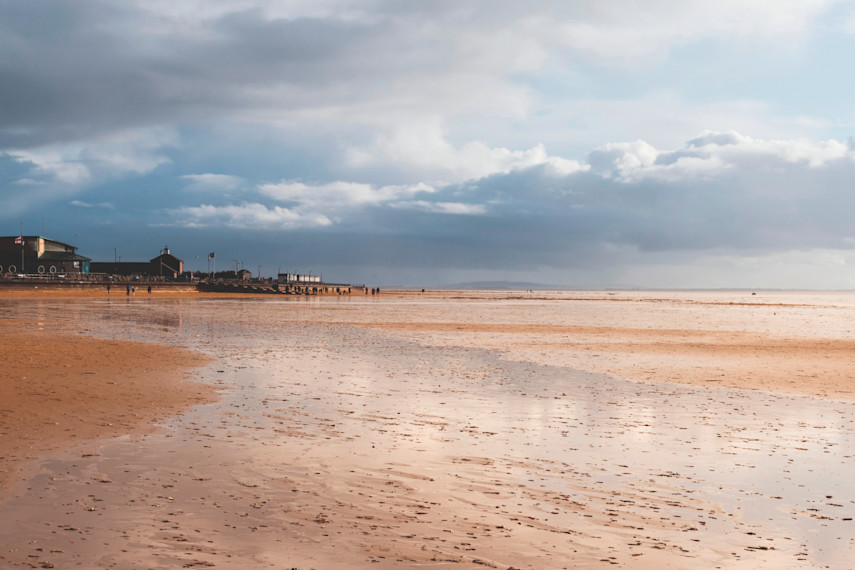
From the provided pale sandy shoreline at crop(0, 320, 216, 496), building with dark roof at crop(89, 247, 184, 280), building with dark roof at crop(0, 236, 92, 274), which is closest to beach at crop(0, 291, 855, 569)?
pale sandy shoreline at crop(0, 320, 216, 496)

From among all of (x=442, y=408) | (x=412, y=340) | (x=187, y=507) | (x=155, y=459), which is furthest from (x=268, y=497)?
(x=412, y=340)

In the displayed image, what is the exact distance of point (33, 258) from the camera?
413 ft

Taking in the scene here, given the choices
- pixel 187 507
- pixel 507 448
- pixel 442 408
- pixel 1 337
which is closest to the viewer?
pixel 187 507

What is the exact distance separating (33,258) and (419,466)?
450 feet

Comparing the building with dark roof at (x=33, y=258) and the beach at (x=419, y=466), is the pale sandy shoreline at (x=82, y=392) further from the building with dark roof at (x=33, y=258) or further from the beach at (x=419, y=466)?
the building with dark roof at (x=33, y=258)

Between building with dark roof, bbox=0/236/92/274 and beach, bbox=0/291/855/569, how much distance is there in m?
118

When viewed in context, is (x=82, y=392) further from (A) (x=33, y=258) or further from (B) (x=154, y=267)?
(B) (x=154, y=267)

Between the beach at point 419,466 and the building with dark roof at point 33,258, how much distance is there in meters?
118

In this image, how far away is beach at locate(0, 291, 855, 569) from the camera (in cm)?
689

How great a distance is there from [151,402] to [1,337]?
19455mm

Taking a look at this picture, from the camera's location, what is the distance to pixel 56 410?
13750 mm

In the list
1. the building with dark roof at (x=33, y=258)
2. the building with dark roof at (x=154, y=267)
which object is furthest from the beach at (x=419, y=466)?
the building with dark roof at (x=154, y=267)

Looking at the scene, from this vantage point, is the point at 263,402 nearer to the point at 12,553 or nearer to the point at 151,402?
the point at 151,402

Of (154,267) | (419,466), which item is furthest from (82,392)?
(154,267)
